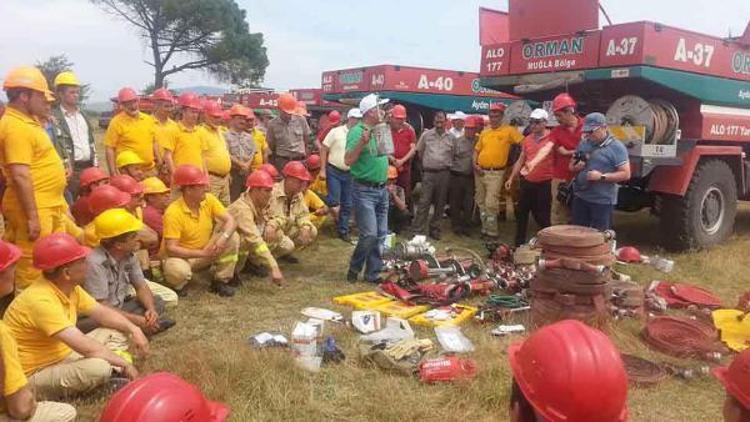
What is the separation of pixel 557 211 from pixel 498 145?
140 cm

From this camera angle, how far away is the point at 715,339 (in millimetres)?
4328

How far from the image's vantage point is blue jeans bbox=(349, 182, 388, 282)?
559 centimetres

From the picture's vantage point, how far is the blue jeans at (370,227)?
18.4 feet

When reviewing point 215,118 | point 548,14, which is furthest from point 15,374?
point 548,14

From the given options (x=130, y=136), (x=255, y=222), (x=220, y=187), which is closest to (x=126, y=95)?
(x=130, y=136)

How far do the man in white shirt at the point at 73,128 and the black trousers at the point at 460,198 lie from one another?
14.2ft

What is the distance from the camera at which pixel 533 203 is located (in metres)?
6.84

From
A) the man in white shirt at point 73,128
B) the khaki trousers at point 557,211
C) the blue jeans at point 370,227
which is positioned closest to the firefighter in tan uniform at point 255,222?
the blue jeans at point 370,227

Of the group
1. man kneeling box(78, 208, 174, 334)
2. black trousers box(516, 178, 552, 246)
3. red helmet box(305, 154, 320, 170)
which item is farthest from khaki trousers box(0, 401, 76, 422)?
red helmet box(305, 154, 320, 170)

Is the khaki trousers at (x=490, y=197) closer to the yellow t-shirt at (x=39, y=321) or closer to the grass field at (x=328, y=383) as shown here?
the grass field at (x=328, y=383)

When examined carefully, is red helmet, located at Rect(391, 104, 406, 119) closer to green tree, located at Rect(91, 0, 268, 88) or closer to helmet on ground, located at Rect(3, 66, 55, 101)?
helmet on ground, located at Rect(3, 66, 55, 101)

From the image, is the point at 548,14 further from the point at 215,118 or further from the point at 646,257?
the point at 215,118

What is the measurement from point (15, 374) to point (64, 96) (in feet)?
12.2

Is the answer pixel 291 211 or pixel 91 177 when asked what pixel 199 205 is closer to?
pixel 91 177
